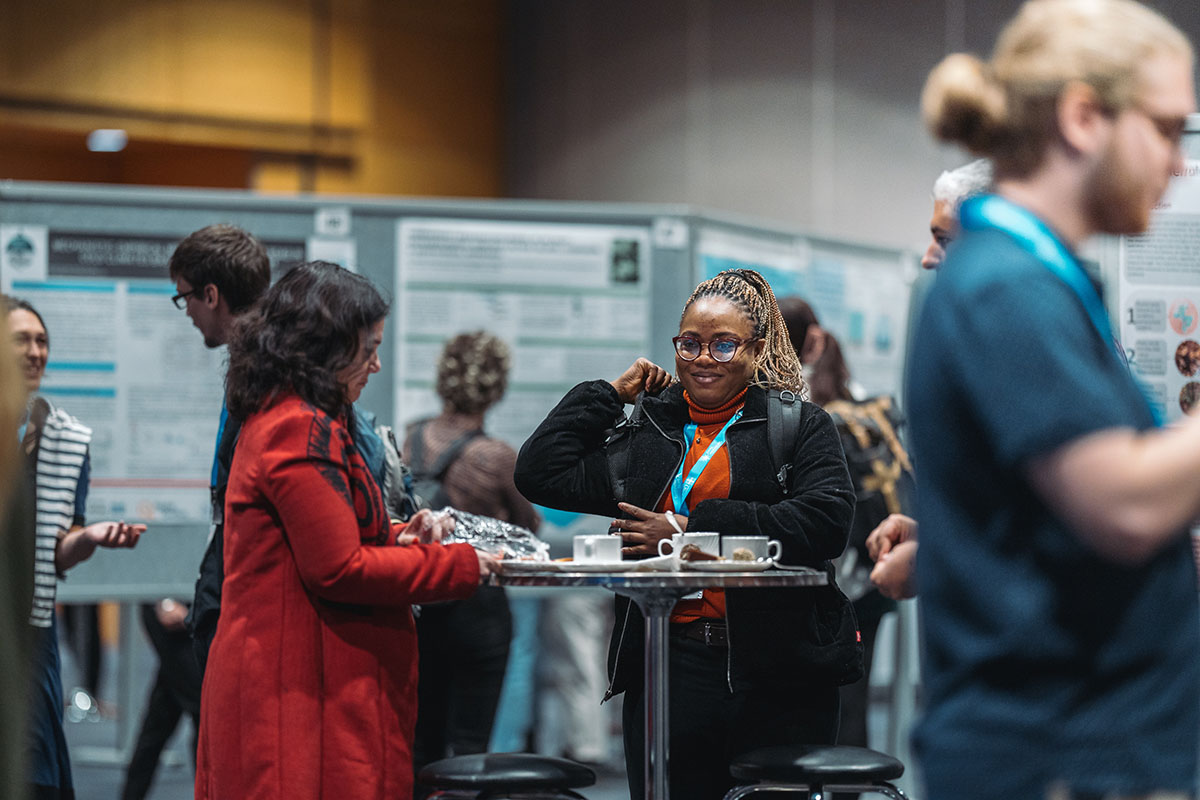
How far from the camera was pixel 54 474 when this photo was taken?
3.29 meters

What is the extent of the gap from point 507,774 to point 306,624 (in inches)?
19.0

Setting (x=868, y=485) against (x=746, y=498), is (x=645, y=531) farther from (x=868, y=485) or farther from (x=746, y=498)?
(x=868, y=485)

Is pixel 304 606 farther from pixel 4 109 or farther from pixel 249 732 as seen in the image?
pixel 4 109

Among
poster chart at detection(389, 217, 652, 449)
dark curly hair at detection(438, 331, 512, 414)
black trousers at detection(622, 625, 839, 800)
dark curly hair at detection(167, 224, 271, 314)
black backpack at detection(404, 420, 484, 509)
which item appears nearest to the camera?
black trousers at detection(622, 625, 839, 800)

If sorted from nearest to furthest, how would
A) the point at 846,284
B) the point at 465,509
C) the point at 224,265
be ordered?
the point at 224,265
the point at 465,509
the point at 846,284

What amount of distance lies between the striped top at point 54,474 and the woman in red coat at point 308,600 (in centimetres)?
95

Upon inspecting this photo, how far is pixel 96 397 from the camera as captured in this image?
473 centimetres

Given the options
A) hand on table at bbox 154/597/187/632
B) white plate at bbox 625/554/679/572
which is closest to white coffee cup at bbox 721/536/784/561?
white plate at bbox 625/554/679/572

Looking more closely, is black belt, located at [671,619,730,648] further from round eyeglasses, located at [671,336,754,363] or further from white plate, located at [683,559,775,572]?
round eyeglasses, located at [671,336,754,363]

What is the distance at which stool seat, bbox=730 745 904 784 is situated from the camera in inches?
98.0

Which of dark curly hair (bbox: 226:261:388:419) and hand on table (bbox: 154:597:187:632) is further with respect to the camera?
hand on table (bbox: 154:597:187:632)

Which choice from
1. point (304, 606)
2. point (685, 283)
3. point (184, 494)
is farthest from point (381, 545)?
point (685, 283)

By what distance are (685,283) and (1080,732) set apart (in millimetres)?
3955

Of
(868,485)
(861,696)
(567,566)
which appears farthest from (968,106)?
(861,696)
